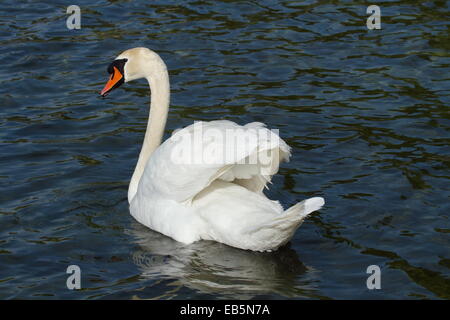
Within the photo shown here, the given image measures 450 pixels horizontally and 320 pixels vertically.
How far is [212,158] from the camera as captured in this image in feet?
24.6

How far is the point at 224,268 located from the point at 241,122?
321cm

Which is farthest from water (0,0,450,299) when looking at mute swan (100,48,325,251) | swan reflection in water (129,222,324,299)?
mute swan (100,48,325,251)

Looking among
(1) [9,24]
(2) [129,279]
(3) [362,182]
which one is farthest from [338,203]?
(1) [9,24]

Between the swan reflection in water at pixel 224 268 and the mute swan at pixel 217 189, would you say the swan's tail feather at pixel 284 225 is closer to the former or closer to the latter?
the mute swan at pixel 217 189

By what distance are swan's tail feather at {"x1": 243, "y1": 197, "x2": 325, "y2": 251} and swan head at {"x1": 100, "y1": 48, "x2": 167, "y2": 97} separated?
2227mm

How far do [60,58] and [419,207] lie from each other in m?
5.72

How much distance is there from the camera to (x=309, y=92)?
36.5 feet

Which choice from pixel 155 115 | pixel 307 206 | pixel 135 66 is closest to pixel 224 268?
pixel 307 206

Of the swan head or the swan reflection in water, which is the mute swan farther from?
the swan head

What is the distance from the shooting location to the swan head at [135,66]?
29.1 ft

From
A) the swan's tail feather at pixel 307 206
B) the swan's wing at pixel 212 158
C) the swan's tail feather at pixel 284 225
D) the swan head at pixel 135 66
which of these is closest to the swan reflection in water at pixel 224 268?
the swan's tail feather at pixel 284 225

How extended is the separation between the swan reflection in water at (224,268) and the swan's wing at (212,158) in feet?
1.50

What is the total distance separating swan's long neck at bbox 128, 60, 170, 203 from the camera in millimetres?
8844

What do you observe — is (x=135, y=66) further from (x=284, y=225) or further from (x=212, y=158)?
(x=284, y=225)
